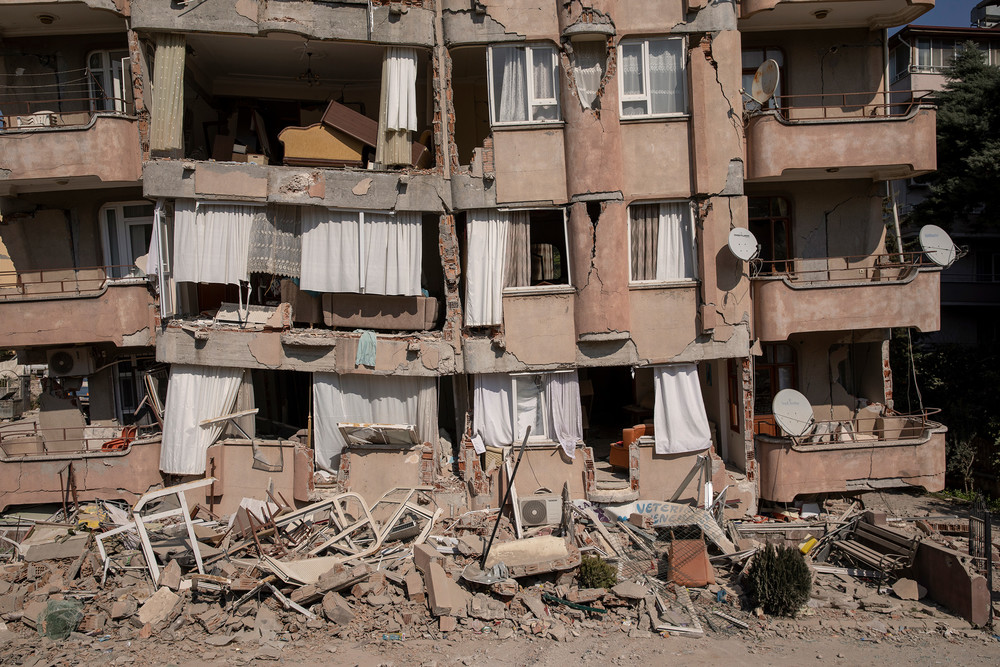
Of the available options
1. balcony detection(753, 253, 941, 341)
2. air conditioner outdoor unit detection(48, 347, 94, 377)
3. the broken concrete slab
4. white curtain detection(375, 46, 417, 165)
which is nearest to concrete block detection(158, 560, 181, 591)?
air conditioner outdoor unit detection(48, 347, 94, 377)

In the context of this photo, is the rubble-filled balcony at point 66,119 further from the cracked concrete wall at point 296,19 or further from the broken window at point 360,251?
the broken window at point 360,251

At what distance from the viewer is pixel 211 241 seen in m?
14.2

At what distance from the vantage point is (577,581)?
475 inches

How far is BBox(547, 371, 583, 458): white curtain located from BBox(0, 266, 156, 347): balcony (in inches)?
329

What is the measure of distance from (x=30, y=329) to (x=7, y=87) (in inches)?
218

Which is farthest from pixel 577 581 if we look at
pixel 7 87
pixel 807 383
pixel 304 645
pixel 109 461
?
pixel 7 87

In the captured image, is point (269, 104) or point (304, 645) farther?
point (269, 104)

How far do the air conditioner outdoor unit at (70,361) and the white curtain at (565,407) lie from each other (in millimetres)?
10161

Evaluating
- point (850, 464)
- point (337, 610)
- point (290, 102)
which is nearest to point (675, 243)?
point (850, 464)

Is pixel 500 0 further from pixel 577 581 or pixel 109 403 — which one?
pixel 109 403

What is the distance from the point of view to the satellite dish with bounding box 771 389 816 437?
1395 centimetres

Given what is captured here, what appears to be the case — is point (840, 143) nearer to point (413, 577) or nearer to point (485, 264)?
point (485, 264)

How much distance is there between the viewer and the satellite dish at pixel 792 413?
14.0 m

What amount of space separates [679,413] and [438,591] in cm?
633
